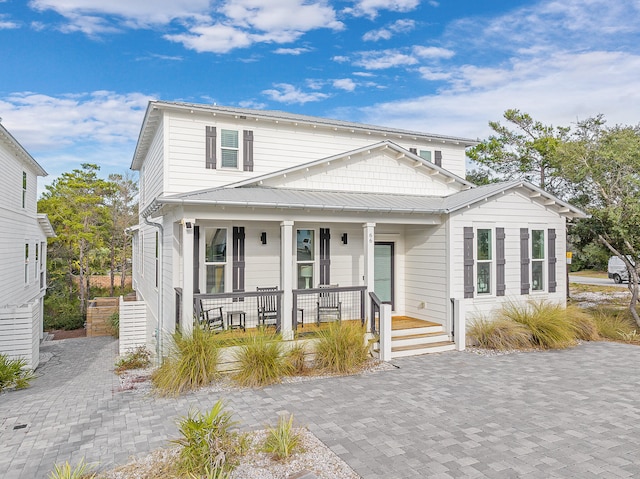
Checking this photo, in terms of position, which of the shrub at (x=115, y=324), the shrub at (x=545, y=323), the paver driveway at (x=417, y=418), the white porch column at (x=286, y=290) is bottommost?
the shrub at (x=115, y=324)

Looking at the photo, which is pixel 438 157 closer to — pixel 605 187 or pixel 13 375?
pixel 605 187

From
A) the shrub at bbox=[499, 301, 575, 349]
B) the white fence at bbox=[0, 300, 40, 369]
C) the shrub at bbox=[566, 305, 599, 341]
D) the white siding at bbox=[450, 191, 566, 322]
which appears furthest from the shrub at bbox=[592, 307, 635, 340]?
the white fence at bbox=[0, 300, 40, 369]

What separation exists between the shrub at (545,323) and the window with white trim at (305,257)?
5.37 m

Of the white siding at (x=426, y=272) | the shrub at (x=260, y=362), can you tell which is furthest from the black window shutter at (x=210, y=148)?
the white siding at (x=426, y=272)

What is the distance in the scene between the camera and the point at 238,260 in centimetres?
1043

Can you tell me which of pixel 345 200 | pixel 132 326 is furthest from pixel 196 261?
pixel 132 326

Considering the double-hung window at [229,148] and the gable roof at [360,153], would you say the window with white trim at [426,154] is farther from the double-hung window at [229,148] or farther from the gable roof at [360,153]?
the double-hung window at [229,148]

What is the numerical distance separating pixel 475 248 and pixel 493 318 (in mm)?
2013

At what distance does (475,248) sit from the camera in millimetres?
11117

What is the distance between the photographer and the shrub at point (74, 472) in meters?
4.03

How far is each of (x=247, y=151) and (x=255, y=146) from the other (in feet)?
0.98

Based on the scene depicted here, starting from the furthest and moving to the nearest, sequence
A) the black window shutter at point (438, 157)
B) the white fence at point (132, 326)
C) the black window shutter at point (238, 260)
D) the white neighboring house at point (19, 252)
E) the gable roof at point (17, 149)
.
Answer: the black window shutter at point (438, 157)
the white fence at point (132, 326)
the gable roof at point (17, 149)
the black window shutter at point (238, 260)
the white neighboring house at point (19, 252)

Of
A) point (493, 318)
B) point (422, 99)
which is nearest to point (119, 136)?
point (422, 99)

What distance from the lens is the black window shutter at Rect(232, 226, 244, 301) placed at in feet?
34.1
